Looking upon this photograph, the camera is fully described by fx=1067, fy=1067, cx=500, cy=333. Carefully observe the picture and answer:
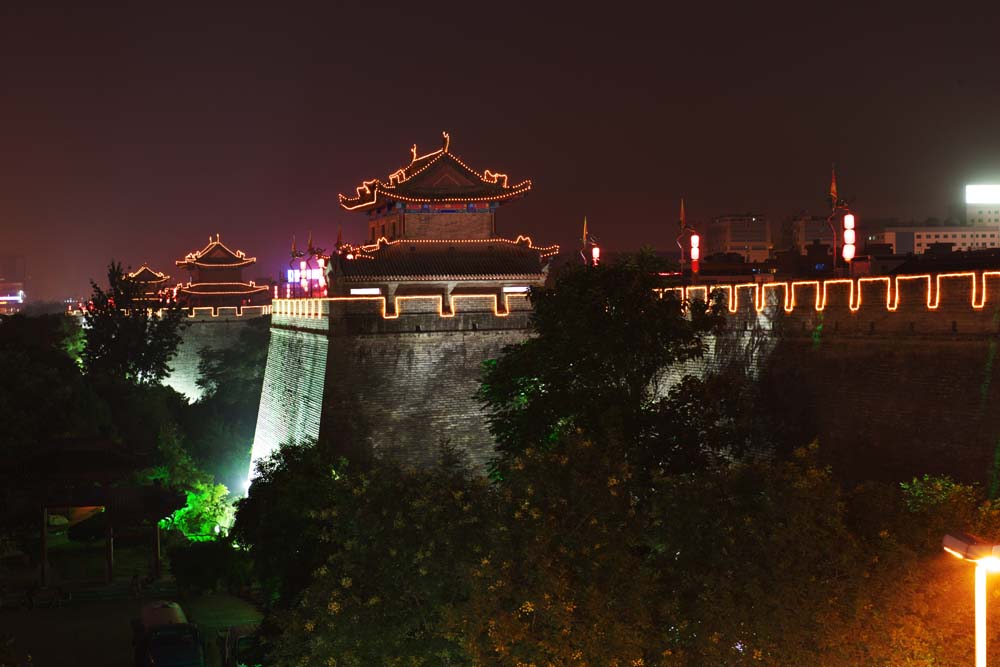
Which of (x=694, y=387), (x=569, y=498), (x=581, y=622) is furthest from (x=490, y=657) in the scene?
(x=694, y=387)

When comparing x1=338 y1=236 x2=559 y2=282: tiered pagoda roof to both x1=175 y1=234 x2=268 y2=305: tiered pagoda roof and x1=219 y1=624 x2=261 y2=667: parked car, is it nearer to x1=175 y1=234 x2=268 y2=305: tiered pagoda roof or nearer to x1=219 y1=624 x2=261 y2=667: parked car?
x1=219 y1=624 x2=261 y2=667: parked car

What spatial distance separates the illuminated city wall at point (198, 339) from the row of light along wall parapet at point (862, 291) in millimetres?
24136

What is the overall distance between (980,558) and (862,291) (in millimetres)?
7547

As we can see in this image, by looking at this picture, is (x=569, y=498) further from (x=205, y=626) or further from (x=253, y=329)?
(x=253, y=329)

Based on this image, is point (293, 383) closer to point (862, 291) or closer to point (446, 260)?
point (446, 260)

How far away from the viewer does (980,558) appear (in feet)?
23.3

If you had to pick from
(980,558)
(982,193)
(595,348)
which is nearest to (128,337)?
(595,348)

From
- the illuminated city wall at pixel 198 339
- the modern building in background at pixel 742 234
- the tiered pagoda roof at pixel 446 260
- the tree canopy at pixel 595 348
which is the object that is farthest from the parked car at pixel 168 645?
the modern building in background at pixel 742 234

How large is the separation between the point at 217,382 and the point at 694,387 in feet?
84.3

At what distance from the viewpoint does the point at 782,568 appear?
29.6ft

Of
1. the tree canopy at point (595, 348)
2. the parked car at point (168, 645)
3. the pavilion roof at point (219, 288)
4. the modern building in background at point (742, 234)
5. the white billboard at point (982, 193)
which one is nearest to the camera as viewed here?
the parked car at point (168, 645)

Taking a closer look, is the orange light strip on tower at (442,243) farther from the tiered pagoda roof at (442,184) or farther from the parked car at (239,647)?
the parked car at (239,647)

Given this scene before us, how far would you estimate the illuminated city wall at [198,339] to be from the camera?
123 feet

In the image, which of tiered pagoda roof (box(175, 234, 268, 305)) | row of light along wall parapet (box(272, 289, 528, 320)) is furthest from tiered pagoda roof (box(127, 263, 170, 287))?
row of light along wall parapet (box(272, 289, 528, 320))
